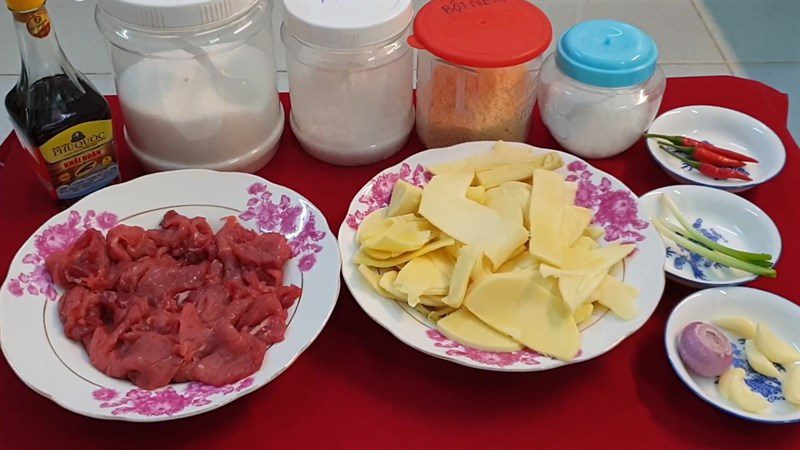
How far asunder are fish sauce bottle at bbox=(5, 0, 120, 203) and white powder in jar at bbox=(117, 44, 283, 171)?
0.20ft

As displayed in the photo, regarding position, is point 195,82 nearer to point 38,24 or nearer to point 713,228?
point 38,24

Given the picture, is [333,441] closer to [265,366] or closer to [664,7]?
[265,366]

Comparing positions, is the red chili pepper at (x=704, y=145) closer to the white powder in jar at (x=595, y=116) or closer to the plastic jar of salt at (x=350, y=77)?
the white powder in jar at (x=595, y=116)

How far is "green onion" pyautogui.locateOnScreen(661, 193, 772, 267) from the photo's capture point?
36.3 inches

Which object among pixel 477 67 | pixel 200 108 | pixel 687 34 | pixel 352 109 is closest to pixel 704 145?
pixel 477 67

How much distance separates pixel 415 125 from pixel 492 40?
20cm

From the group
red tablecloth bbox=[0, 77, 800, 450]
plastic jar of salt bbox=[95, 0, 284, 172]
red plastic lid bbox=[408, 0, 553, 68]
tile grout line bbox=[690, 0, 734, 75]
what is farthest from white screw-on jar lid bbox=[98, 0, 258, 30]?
tile grout line bbox=[690, 0, 734, 75]

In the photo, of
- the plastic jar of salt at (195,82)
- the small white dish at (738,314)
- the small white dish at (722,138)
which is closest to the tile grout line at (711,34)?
the small white dish at (722,138)

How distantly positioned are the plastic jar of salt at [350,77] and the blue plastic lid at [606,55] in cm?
22

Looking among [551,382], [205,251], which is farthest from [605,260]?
[205,251]

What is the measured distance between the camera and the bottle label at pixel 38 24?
84 centimetres

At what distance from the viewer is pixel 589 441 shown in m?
0.81

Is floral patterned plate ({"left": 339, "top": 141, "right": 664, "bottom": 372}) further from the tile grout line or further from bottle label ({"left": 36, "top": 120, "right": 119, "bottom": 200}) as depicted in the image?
the tile grout line

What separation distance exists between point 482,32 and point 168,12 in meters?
0.39
